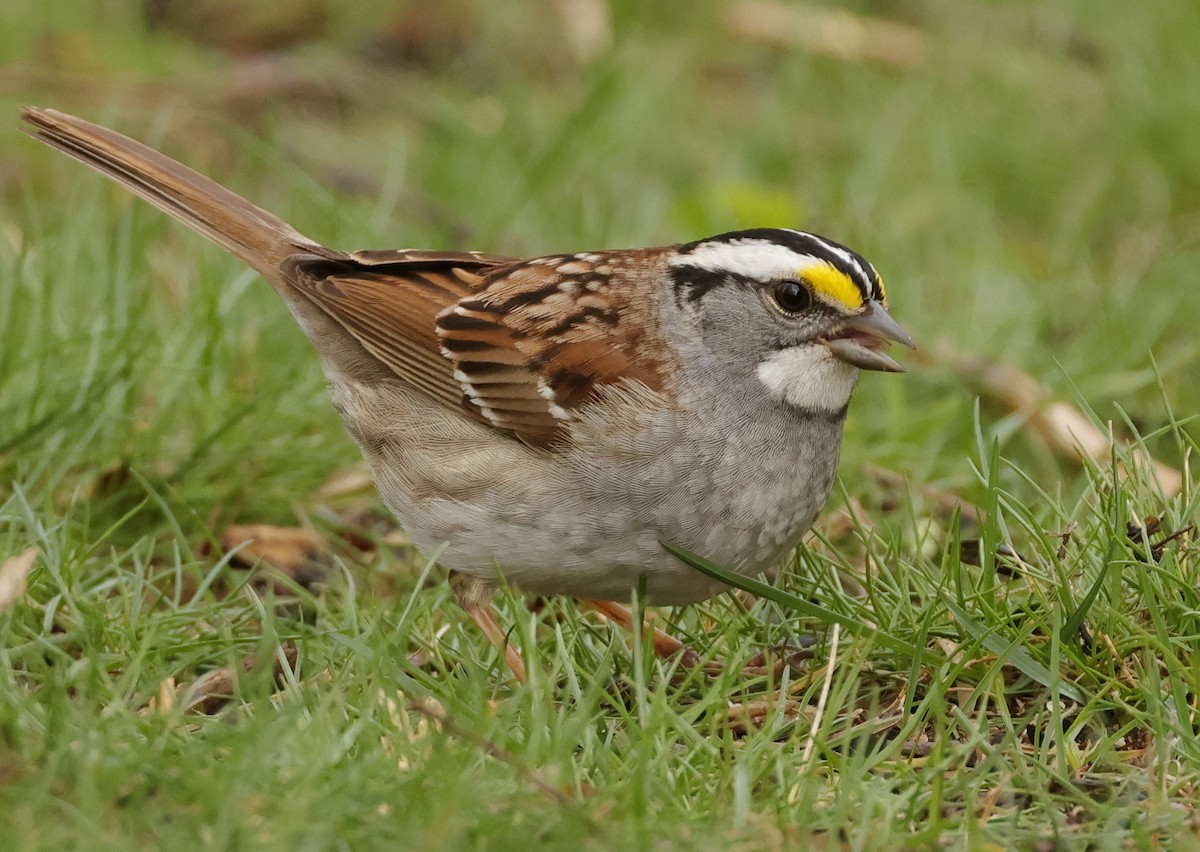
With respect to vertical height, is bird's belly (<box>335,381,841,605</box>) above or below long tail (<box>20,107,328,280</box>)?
below

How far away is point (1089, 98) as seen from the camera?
8070 millimetres

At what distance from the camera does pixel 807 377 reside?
3.95m

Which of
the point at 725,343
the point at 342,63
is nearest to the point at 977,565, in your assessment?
the point at 725,343

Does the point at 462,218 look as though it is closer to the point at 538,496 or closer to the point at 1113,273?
the point at 1113,273

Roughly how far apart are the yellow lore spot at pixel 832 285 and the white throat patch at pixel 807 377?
0.40ft

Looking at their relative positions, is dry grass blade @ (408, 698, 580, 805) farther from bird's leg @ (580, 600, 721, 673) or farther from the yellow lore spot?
the yellow lore spot

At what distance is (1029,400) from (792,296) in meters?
1.80

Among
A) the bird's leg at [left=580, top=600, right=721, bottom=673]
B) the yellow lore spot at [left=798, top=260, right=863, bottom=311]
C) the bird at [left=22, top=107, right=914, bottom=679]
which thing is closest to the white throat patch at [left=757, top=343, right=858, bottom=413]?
the bird at [left=22, top=107, right=914, bottom=679]

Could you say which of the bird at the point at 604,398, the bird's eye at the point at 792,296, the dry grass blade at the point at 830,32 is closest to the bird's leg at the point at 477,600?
the bird at the point at 604,398

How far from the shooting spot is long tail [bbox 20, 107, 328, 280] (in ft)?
15.2

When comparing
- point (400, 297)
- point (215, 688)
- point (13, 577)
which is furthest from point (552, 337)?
point (13, 577)

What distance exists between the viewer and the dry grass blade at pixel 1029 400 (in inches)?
209

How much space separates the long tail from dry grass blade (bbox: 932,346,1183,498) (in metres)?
2.27

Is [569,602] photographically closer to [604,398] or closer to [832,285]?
[604,398]
